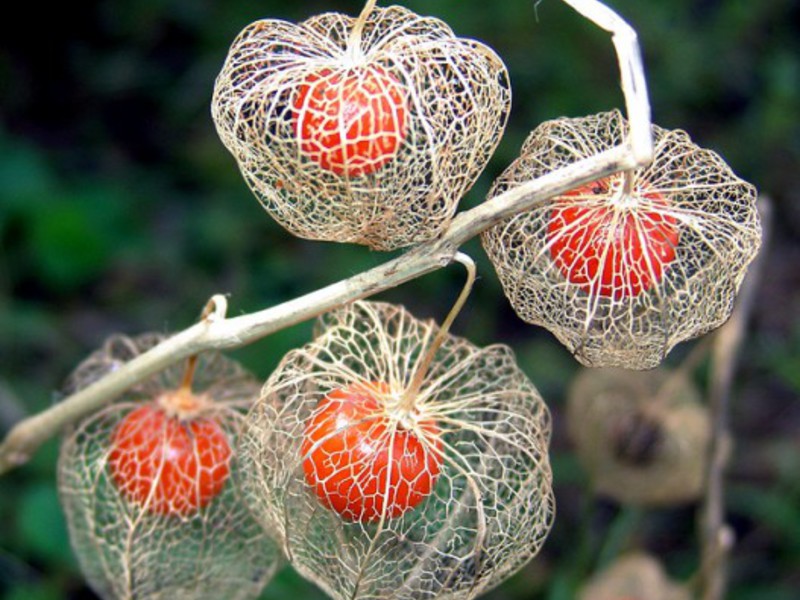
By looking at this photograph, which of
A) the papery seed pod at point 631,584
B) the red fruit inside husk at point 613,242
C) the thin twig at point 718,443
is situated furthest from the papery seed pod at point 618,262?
the papery seed pod at point 631,584

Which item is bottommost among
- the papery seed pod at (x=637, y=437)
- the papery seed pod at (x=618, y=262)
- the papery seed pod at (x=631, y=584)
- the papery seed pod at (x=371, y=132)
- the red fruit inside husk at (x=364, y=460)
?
the papery seed pod at (x=631, y=584)

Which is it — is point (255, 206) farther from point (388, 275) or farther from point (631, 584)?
point (388, 275)

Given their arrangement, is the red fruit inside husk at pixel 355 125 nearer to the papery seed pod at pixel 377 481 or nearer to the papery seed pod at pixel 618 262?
the papery seed pod at pixel 618 262

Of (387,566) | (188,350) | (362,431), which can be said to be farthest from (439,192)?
(387,566)

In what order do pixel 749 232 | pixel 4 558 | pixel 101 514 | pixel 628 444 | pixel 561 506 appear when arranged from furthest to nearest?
pixel 561 506, pixel 4 558, pixel 628 444, pixel 101 514, pixel 749 232

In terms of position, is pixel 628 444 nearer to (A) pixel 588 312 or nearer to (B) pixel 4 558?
(A) pixel 588 312

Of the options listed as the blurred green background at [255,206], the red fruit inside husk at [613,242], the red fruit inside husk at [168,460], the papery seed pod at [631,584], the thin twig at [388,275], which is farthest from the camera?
the blurred green background at [255,206]
